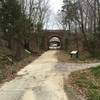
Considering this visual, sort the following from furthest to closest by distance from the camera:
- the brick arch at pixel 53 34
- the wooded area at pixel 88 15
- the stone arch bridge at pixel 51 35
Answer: the brick arch at pixel 53 34 → the stone arch bridge at pixel 51 35 → the wooded area at pixel 88 15

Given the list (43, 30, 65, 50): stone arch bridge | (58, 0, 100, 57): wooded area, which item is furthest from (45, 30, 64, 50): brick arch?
(58, 0, 100, 57): wooded area

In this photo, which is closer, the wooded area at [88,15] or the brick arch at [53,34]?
the wooded area at [88,15]

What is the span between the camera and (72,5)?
146ft

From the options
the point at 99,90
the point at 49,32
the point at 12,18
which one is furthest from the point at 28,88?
the point at 49,32

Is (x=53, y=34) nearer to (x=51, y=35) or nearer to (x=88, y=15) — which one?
(x=51, y=35)

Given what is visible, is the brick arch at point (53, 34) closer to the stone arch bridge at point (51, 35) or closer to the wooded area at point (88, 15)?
the stone arch bridge at point (51, 35)

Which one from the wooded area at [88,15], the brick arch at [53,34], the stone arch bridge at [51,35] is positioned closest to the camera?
the wooded area at [88,15]

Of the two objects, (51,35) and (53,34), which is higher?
(53,34)

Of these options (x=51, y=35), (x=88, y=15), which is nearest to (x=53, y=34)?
(x=51, y=35)

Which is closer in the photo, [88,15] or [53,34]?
[88,15]

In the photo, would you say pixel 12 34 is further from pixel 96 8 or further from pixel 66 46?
pixel 66 46

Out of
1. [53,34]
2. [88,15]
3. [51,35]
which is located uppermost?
[88,15]

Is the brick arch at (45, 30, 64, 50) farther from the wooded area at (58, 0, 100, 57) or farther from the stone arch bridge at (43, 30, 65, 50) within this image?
the wooded area at (58, 0, 100, 57)

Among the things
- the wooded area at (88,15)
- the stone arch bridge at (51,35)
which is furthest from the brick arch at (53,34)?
the wooded area at (88,15)
